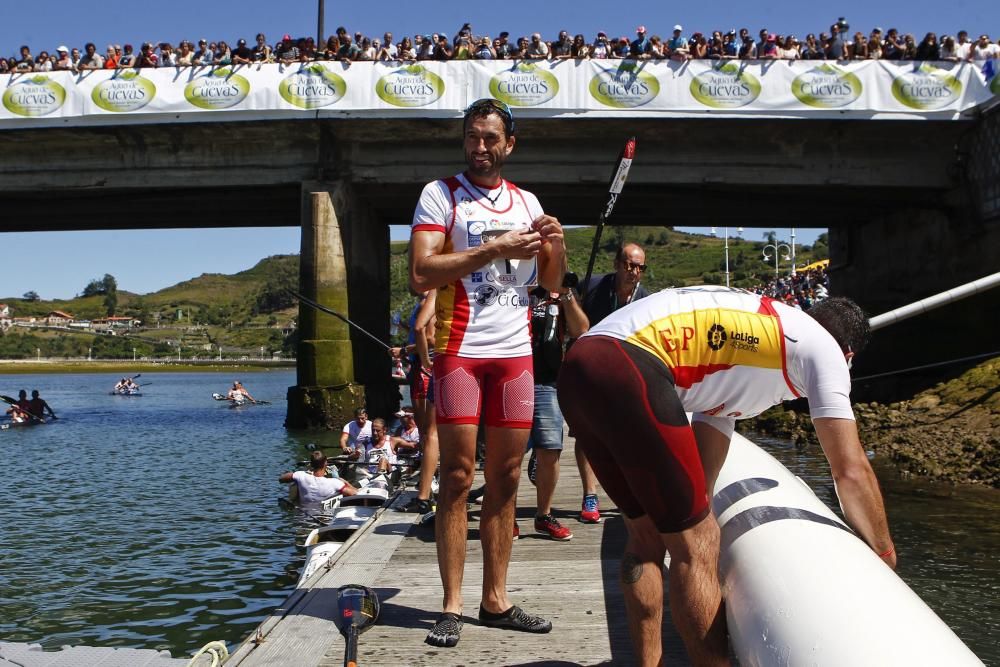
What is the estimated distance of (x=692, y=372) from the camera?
3303 mm

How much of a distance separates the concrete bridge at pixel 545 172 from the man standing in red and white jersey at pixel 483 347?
61.5 ft

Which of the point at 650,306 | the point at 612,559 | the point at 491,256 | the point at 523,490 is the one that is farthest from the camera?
the point at 523,490

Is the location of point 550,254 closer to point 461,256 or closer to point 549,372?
point 461,256

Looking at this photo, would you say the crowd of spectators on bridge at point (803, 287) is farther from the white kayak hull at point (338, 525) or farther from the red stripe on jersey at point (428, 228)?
the red stripe on jersey at point (428, 228)

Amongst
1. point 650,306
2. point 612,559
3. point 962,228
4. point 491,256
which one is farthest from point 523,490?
point 962,228

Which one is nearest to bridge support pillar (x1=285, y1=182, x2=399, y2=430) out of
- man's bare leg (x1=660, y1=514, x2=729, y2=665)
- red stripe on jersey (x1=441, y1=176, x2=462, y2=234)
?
red stripe on jersey (x1=441, y1=176, x2=462, y2=234)

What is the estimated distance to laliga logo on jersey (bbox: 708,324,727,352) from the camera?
3.27 metres

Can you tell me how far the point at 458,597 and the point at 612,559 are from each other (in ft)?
5.50

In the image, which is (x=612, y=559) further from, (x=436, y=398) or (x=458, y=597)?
(x=436, y=398)

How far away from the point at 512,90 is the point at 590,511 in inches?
662

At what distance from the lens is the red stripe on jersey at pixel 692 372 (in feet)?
10.8

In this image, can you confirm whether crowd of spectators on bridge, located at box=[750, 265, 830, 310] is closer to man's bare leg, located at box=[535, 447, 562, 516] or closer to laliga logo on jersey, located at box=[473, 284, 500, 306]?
man's bare leg, located at box=[535, 447, 562, 516]

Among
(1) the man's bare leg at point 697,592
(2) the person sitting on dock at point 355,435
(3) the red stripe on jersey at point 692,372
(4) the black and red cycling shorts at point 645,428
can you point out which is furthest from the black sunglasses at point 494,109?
(2) the person sitting on dock at point 355,435

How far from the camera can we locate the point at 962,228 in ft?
78.1
